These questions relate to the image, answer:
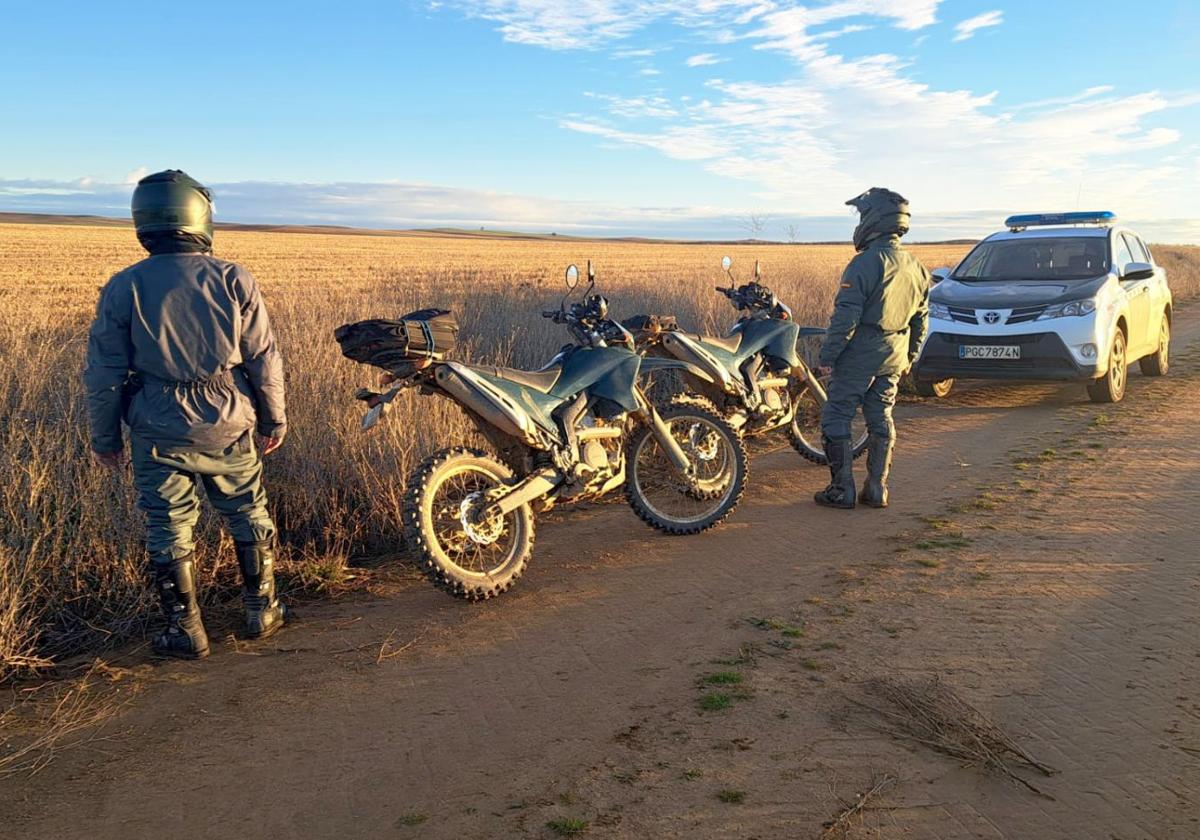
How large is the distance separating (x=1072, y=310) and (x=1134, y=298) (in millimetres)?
1535

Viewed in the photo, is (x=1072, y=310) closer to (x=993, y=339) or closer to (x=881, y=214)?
(x=993, y=339)

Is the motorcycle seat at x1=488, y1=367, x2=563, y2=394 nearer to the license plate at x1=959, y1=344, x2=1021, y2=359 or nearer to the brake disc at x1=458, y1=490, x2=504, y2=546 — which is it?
the brake disc at x1=458, y1=490, x2=504, y2=546

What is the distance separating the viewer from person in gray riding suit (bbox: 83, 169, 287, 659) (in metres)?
3.82

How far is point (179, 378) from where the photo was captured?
3.89m

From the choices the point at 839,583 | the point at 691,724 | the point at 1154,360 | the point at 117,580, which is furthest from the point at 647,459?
the point at 1154,360

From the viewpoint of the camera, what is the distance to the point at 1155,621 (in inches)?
167

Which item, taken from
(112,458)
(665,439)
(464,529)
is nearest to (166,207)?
(112,458)

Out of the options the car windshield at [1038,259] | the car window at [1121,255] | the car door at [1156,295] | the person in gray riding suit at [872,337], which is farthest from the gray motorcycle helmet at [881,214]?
the car door at [1156,295]

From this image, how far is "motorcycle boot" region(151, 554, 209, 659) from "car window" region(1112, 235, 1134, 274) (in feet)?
33.5

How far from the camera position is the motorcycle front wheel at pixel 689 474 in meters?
5.75

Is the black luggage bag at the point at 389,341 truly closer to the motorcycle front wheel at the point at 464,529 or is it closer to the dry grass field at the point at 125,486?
the motorcycle front wheel at the point at 464,529

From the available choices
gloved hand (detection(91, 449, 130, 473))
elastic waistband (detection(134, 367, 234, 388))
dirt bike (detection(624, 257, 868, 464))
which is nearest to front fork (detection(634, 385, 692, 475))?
dirt bike (detection(624, 257, 868, 464))

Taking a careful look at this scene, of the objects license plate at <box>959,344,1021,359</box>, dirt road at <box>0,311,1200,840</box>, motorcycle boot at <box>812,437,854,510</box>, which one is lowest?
dirt road at <box>0,311,1200,840</box>

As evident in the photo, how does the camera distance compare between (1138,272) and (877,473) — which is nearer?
(877,473)
